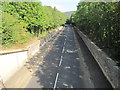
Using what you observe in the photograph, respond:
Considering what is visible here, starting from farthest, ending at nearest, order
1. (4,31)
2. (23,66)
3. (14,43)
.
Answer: (14,43)
(4,31)
(23,66)

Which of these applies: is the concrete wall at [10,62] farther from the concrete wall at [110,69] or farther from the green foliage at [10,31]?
the concrete wall at [110,69]

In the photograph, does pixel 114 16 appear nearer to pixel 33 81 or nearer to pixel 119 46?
pixel 119 46

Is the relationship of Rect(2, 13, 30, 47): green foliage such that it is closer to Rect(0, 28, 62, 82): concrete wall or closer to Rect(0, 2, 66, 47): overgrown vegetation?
Rect(0, 2, 66, 47): overgrown vegetation

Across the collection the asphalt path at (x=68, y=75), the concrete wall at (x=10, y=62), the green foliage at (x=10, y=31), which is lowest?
the asphalt path at (x=68, y=75)

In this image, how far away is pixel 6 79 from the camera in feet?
32.9

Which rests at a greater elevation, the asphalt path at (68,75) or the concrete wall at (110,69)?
the concrete wall at (110,69)

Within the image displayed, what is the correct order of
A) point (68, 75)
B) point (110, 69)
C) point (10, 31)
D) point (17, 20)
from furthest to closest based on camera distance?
point (17, 20), point (10, 31), point (68, 75), point (110, 69)

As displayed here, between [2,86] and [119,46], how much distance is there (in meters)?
8.66

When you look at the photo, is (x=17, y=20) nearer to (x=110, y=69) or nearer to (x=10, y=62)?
(x=10, y=62)

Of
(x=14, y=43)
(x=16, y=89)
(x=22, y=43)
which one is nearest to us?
(x=16, y=89)

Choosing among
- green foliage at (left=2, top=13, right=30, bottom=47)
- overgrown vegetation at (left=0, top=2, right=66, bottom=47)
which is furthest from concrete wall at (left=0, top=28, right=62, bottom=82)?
overgrown vegetation at (left=0, top=2, right=66, bottom=47)

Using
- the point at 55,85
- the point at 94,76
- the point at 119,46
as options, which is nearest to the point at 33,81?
the point at 55,85

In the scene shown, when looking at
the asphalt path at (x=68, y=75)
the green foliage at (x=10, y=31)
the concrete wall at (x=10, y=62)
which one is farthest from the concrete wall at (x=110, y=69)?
the green foliage at (x=10, y=31)

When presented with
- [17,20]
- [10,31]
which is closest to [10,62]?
[10,31]
